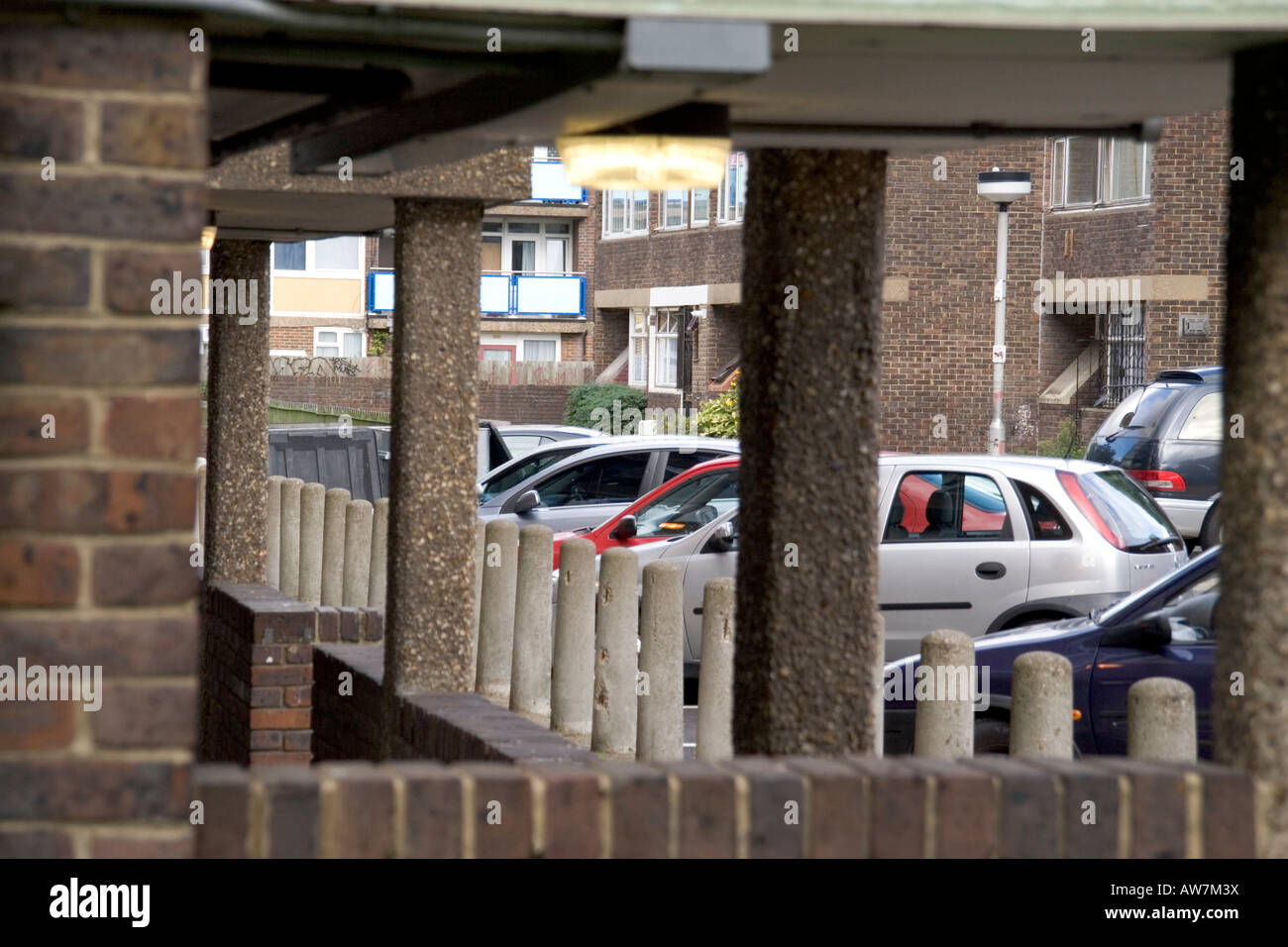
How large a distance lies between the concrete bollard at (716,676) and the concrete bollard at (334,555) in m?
3.46

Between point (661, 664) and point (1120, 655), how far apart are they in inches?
95.3

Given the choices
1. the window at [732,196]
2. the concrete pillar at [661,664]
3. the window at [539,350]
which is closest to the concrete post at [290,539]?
the concrete pillar at [661,664]

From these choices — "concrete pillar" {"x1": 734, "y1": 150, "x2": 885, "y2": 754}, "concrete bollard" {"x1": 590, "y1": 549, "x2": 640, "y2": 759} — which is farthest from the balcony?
"concrete pillar" {"x1": 734, "y1": 150, "x2": 885, "y2": 754}

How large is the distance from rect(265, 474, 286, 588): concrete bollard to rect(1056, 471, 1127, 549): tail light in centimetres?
448

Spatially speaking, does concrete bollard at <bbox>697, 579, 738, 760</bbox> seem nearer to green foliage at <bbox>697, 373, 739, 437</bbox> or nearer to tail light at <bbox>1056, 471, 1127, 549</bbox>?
tail light at <bbox>1056, 471, 1127, 549</bbox>

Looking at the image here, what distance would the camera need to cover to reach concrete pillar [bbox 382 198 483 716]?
247 inches

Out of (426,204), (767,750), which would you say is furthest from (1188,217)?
(767,750)

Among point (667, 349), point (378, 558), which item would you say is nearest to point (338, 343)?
point (667, 349)

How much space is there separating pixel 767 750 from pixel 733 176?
3201 cm

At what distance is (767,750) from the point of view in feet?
12.0

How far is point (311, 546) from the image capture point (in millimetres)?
9109

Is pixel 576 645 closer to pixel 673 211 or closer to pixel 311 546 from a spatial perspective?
pixel 311 546
